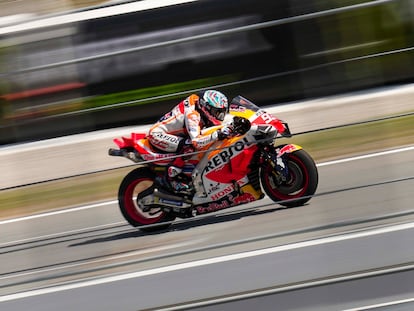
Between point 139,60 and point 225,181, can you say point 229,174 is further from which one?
point 139,60

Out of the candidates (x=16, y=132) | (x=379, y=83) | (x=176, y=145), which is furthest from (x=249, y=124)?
(x=16, y=132)

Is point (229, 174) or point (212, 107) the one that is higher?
point (212, 107)

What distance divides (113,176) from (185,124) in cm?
254

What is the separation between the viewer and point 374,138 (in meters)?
3.16

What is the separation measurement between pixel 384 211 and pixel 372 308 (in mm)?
371

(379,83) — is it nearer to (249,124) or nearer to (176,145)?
(249,124)

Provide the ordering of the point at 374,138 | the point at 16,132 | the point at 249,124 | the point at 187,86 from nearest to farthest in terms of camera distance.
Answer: the point at 374,138
the point at 249,124
the point at 16,132
the point at 187,86

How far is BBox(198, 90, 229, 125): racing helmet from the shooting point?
570 cm

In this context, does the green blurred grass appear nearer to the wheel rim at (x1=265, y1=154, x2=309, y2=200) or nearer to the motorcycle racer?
the wheel rim at (x1=265, y1=154, x2=309, y2=200)

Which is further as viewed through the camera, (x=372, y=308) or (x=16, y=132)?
(x=16, y=132)

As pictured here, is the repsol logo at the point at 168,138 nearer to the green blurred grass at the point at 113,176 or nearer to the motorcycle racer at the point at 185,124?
the motorcycle racer at the point at 185,124

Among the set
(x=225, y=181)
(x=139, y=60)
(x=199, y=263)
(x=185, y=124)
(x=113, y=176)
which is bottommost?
(x=199, y=263)

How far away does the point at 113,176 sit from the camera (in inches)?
126

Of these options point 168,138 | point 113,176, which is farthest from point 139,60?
point 113,176
